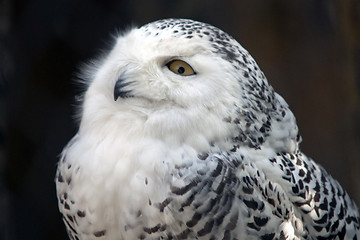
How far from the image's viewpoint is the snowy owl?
1283 mm

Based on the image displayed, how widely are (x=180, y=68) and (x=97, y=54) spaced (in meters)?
0.52

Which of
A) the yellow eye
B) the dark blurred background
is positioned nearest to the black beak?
the yellow eye

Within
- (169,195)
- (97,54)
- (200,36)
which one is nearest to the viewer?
(169,195)

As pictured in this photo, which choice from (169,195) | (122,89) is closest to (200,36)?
(122,89)

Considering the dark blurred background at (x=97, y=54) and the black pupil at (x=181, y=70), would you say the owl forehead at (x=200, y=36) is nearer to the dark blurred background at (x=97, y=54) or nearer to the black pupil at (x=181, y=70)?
the black pupil at (x=181, y=70)

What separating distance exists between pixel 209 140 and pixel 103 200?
1.06ft

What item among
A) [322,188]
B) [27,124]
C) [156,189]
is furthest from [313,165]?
[27,124]

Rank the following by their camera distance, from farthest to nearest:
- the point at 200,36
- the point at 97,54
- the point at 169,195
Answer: the point at 97,54
the point at 200,36
the point at 169,195

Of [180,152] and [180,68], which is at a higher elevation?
[180,68]

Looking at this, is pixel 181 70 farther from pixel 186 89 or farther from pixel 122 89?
pixel 122 89

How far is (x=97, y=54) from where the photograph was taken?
1774 mm

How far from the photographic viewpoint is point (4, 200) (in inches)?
79.0

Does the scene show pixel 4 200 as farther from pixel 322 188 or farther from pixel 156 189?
pixel 322 188

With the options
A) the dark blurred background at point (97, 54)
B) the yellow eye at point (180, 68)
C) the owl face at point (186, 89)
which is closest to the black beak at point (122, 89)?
the owl face at point (186, 89)
